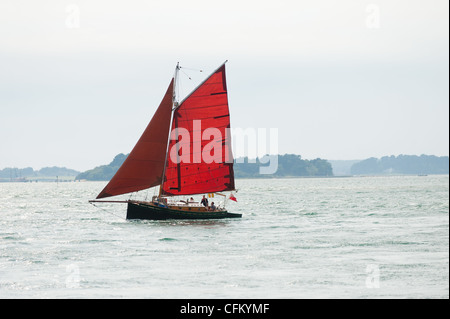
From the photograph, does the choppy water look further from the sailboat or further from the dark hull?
the sailboat

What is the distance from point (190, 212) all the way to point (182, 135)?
5.90 m

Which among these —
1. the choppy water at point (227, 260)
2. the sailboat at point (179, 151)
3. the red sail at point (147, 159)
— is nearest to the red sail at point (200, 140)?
the sailboat at point (179, 151)

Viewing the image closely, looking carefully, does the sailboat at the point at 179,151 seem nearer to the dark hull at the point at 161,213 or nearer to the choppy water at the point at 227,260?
the dark hull at the point at 161,213

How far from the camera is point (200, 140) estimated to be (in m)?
54.4

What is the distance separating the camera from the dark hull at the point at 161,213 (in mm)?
53875

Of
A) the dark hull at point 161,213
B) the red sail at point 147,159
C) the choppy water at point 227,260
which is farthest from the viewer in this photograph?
the dark hull at point 161,213

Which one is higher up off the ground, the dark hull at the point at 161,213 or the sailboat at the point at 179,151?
the sailboat at the point at 179,151

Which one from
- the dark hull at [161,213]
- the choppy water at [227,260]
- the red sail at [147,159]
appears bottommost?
the choppy water at [227,260]

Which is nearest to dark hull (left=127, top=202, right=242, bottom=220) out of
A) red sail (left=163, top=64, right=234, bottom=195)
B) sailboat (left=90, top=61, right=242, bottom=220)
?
sailboat (left=90, top=61, right=242, bottom=220)

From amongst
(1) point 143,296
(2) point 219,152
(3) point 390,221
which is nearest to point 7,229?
(2) point 219,152

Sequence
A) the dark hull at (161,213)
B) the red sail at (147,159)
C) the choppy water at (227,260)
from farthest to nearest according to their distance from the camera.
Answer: the dark hull at (161,213) < the red sail at (147,159) < the choppy water at (227,260)

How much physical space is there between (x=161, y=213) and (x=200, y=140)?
6282mm

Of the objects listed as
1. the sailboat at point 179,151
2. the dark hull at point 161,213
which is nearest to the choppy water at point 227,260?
the dark hull at point 161,213

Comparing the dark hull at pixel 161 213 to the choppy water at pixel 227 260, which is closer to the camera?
the choppy water at pixel 227 260
